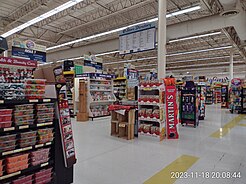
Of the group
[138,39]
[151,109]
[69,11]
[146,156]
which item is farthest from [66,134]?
[69,11]

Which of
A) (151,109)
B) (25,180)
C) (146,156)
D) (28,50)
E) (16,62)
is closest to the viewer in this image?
(25,180)

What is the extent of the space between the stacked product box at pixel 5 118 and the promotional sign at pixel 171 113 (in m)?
4.33

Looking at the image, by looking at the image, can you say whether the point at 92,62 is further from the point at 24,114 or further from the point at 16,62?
the point at 24,114

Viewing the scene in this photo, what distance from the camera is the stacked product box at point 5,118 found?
6.95ft

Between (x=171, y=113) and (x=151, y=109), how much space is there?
2.08ft

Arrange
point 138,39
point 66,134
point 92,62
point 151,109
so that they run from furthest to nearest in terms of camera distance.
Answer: point 92,62, point 138,39, point 151,109, point 66,134

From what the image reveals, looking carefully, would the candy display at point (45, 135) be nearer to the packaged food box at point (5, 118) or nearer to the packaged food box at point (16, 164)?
the packaged food box at point (16, 164)

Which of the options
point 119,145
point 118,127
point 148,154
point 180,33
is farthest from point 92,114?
point 180,33

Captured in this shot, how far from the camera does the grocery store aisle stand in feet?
9.88

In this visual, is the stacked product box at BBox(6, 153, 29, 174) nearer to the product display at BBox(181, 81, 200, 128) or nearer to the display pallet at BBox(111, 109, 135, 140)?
the display pallet at BBox(111, 109, 135, 140)

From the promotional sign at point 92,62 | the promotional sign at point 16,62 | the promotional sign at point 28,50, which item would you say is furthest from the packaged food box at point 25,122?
the promotional sign at point 92,62

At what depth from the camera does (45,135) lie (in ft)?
8.18

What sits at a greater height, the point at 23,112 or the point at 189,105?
the point at 23,112

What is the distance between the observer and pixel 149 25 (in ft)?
23.4
